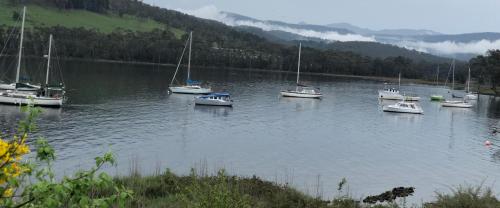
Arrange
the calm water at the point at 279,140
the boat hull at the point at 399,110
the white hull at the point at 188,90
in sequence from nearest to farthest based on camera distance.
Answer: the calm water at the point at 279,140, the boat hull at the point at 399,110, the white hull at the point at 188,90

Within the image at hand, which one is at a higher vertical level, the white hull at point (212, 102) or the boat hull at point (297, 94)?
the boat hull at point (297, 94)

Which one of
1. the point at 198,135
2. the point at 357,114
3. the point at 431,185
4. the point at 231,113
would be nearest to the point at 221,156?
the point at 198,135

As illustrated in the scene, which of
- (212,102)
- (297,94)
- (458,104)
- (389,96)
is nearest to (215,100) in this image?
(212,102)

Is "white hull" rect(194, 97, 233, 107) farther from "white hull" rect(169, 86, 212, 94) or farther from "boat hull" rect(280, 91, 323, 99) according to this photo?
"boat hull" rect(280, 91, 323, 99)

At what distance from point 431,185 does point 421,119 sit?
5418 centimetres

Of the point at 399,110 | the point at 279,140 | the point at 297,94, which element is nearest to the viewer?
the point at 279,140

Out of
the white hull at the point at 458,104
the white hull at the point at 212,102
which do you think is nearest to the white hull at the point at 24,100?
the white hull at the point at 212,102

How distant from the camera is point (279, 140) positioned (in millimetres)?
59812

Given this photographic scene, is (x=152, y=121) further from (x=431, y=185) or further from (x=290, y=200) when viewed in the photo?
(x=290, y=200)

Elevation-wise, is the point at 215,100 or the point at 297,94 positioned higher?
the point at 297,94

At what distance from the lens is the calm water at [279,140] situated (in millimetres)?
42438

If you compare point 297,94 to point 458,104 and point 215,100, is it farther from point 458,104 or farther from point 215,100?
point 458,104

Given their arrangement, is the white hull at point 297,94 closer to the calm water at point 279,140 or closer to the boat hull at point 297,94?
the boat hull at point 297,94

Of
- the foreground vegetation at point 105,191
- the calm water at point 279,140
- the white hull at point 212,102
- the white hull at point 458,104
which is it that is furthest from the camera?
the white hull at point 458,104
